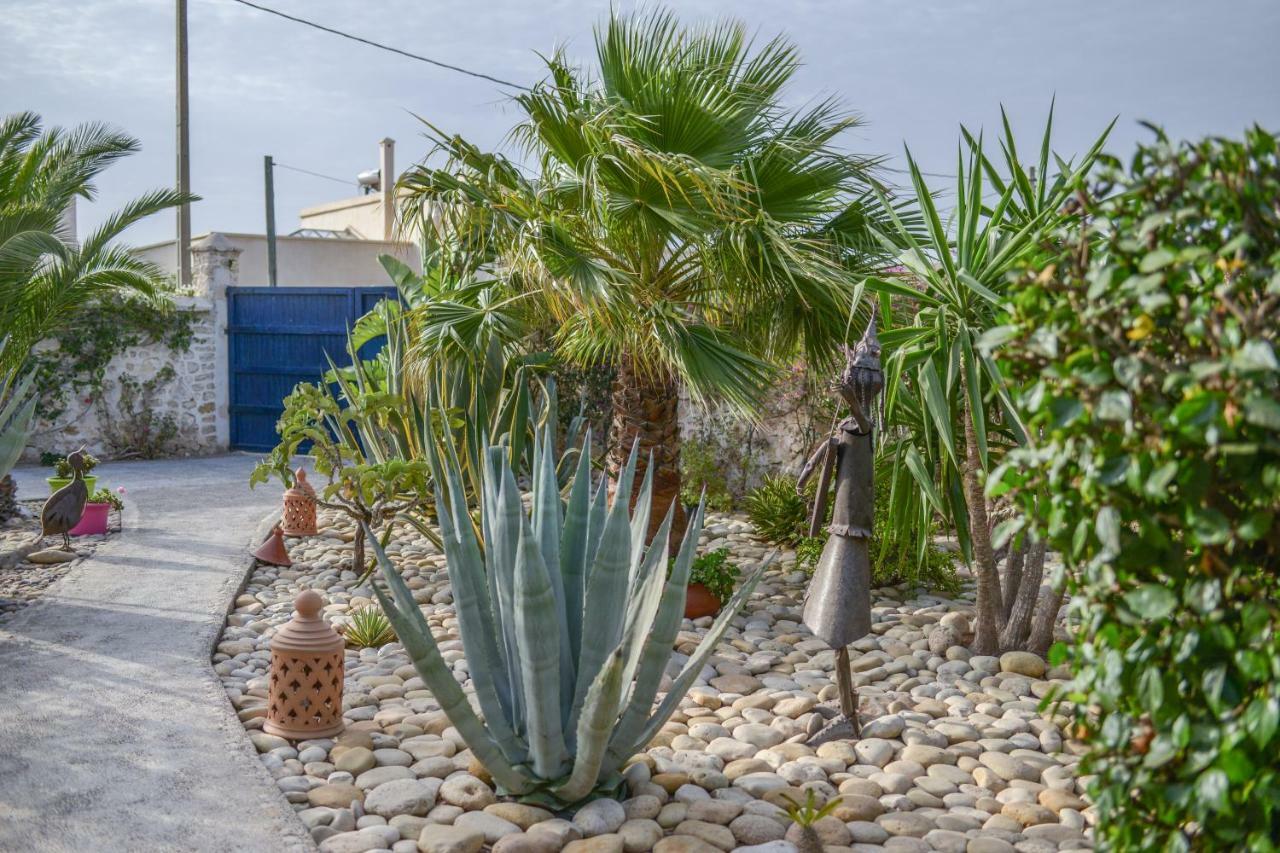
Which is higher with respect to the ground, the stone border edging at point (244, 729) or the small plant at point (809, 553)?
the small plant at point (809, 553)

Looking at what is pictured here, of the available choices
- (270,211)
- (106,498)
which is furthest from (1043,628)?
(270,211)

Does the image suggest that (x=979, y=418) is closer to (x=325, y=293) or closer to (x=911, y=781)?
(x=911, y=781)

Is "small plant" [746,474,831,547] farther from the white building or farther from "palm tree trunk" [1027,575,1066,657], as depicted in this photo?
the white building

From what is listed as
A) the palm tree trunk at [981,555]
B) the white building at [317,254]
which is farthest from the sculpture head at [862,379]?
the white building at [317,254]

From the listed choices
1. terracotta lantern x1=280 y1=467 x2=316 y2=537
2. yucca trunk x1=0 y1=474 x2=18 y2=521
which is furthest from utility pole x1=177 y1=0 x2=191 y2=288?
terracotta lantern x1=280 y1=467 x2=316 y2=537

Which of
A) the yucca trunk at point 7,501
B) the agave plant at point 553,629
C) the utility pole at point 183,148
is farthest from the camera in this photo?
the utility pole at point 183,148

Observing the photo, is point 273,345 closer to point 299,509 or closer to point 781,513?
point 299,509

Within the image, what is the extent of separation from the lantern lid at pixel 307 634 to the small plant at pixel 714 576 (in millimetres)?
2224

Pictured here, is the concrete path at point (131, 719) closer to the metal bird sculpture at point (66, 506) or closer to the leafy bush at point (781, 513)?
the metal bird sculpture at point (66, 506)

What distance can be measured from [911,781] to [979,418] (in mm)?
1404

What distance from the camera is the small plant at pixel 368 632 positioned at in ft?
16.5

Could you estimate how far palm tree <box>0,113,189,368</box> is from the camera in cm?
731

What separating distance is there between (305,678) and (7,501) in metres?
5.21

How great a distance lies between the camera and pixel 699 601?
559 cm
